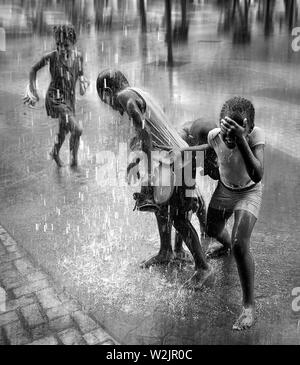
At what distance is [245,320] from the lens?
426cm

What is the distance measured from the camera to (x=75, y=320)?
448cm

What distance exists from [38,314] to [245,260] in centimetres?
197

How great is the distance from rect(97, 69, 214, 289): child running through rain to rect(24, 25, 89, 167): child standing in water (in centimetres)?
327

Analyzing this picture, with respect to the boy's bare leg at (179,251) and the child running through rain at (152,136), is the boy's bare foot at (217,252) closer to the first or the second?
the boy's bare leg at (179,251)

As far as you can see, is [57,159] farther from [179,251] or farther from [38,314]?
[38,314]

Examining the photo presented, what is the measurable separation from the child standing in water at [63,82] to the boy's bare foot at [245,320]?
479cm

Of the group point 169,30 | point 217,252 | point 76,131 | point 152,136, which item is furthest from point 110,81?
point 169,30

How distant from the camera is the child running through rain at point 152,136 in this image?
180 inches

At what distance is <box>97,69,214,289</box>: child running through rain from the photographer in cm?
458

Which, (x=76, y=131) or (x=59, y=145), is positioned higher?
(x=76, y=131)

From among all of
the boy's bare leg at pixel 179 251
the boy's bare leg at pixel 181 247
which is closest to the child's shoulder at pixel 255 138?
the boy's bare leg at pixel 181 247

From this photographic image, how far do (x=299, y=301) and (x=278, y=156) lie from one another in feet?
13.4

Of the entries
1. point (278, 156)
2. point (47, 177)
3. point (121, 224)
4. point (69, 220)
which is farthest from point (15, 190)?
point (278, 156)
